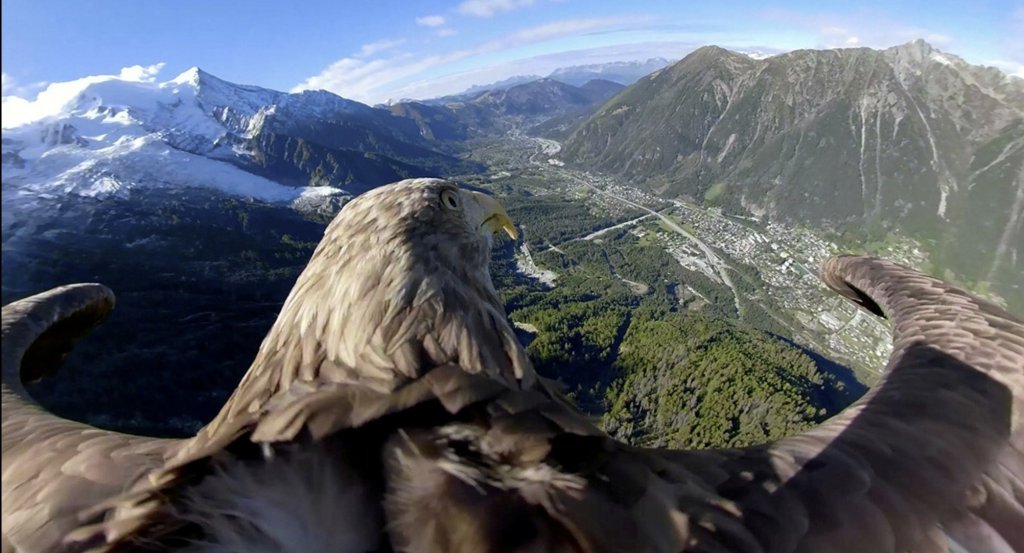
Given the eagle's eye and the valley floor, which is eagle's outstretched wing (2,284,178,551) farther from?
the valley floor

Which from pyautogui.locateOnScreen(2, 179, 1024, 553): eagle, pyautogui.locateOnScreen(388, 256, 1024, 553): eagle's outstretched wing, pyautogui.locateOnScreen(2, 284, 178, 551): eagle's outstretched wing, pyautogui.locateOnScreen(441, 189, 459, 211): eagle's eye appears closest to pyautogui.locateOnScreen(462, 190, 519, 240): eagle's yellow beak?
pyautogui.locateOnScreen(441, 189, 459, 211): eagle's eye

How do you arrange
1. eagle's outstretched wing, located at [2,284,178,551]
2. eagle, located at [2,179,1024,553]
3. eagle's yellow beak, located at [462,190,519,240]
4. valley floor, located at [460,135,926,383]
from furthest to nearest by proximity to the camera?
1. valley floor, located at [460,135,926,383]
2. eagle's yellow beak, located at [462,190,519,240]
3. eagle's outstretched wing, located at [2,284,178,551]
4. eagle, located at [2,179,1024,553]

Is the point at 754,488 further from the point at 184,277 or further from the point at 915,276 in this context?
the point at 184,277

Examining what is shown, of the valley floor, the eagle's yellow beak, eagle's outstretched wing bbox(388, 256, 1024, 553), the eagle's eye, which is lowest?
the valley floor

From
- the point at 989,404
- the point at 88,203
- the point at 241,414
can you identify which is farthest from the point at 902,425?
the point at 88,203

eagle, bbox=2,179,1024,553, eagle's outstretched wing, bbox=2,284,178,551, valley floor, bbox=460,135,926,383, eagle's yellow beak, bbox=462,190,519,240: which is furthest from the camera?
valley floor, bbox=460,135,926,383

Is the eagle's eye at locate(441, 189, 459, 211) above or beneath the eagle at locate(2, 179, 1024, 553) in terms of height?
above

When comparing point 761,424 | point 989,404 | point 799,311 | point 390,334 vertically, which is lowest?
point 799,311

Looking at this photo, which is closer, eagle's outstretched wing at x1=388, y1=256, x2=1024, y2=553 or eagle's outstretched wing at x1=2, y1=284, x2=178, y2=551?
eagle's outstretched wing at x1=388, y1=256, x2=1024, y2=553
